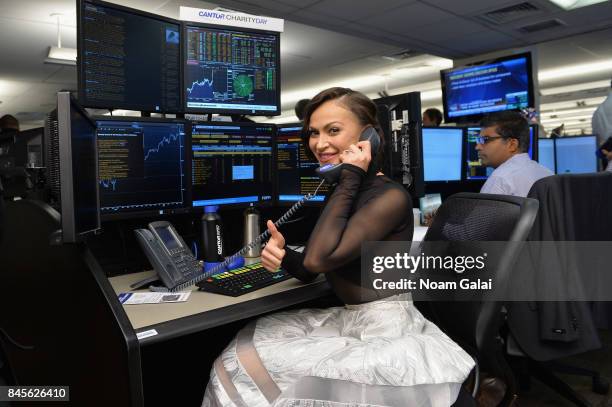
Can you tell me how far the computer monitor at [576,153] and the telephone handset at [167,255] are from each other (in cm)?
381

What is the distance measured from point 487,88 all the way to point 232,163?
3.93m

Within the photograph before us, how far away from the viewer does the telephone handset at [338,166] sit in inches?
52.6

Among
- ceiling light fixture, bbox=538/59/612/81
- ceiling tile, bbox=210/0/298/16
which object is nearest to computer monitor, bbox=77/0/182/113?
ceiling tile, bbox=210/0/298/16

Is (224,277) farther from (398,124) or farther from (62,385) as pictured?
(398,124)

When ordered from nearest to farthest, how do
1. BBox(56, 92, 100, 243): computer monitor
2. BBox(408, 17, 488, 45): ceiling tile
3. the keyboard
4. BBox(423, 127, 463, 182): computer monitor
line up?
1. BBox(56, 92, 100, 243): computer monitor
2. the keyboard
3. BBox(423, 127, 463, 182): computer monitor
4. BBox(408, 17, 488, 45): ceiling tile

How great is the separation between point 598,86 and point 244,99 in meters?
10.4

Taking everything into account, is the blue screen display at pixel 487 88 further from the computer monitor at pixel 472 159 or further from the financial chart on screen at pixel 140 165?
the financial chart on screen at pixel 140 165

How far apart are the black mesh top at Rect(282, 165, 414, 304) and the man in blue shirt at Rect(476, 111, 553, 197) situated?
1.32 meters

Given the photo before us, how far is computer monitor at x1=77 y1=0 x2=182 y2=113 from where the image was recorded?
4.98 feet

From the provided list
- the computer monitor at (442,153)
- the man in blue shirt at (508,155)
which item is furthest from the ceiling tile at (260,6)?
the man in blue shirt at (508,155)

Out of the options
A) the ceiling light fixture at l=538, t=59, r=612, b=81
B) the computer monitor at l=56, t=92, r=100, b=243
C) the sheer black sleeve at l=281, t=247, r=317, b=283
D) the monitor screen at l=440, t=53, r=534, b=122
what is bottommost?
Answer: the sheer black sleeve at l=281, t=247, r=317, b=283

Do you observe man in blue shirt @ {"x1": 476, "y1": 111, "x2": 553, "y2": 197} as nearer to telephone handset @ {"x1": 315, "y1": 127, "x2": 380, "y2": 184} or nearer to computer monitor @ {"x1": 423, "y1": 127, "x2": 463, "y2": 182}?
computer monitor @ {"x1": 423, "y1": 127, "x2": 463, "y2": 182}

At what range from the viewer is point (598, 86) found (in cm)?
992

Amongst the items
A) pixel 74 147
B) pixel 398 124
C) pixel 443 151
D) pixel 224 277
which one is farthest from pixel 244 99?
pixel 443 151
